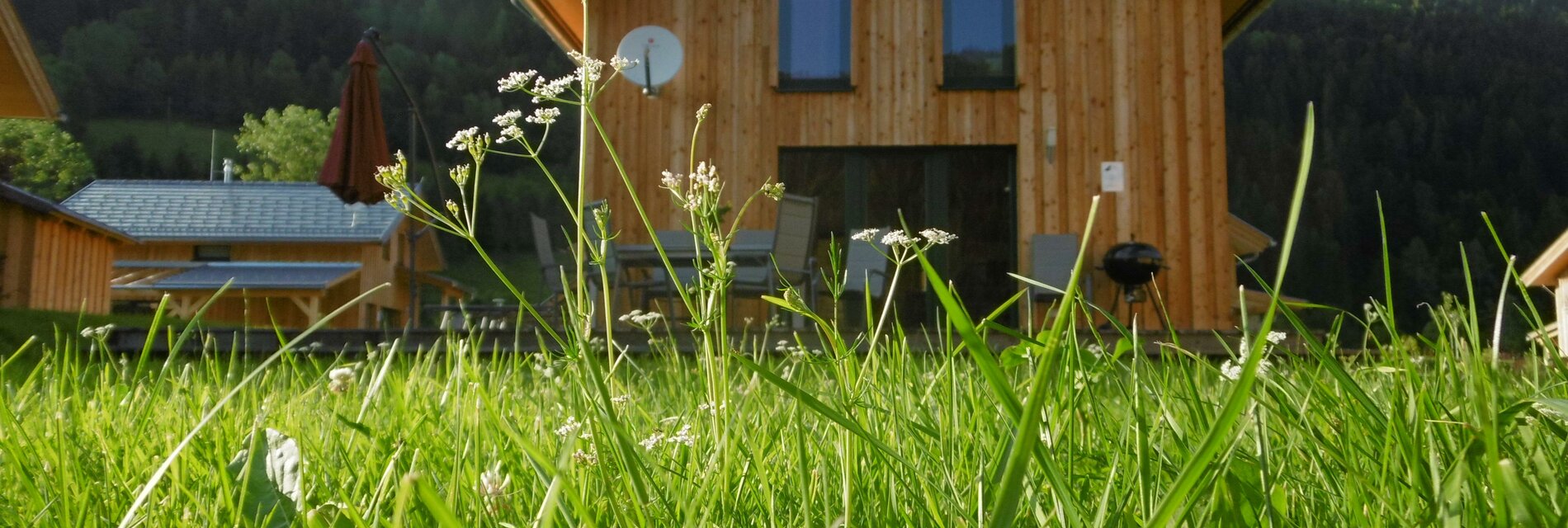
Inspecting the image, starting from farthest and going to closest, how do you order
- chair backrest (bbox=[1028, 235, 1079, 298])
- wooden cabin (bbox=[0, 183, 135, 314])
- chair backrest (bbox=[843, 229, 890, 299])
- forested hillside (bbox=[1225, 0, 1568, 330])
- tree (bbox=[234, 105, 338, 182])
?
tree (bbox=[234, 105, 338, 182]) < forested hillside (bbox=[1225, 0, 1568, 330]) < wooden cabin (bbox=[0, 183, 135, 314]) < chair backrest (bbox=[1028, 235, 1079, 298]) < chair backrest (bbox=[843, 229, 890, 299])

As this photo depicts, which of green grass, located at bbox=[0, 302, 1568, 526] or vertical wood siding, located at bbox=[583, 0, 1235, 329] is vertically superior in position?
vertical wood siding, located at bbox=[583, 0, 1235, 329]

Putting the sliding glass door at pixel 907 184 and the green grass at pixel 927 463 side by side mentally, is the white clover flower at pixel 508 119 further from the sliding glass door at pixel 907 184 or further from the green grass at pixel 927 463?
the sliding glass door at pixel 907 184

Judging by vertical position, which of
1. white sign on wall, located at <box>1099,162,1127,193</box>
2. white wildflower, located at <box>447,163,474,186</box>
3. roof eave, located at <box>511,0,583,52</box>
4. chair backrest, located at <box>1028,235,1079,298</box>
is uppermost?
roof eave, located at <box>511,0,583,52</box>

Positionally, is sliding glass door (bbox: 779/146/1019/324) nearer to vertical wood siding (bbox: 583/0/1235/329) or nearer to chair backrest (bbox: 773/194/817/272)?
vertical wood siding (bbox: 583/0/1235/329)

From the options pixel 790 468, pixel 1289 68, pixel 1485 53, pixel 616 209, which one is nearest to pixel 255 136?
pixel 1289 68

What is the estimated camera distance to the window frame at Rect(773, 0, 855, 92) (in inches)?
432

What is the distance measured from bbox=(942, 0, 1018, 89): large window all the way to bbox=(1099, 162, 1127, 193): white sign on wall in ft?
3.97

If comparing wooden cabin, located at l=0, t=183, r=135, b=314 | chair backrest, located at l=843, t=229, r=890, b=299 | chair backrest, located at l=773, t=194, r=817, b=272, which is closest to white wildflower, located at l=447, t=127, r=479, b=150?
chair backrest, located at l=773, t=194, r=817, b=272

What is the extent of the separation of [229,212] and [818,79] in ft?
101

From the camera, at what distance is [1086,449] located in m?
1.05

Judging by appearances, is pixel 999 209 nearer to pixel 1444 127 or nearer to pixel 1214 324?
pixel 1214 324

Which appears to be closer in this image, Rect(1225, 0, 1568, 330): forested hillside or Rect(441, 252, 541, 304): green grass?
Rect(1225, 0, 1568, 330): forested hillside

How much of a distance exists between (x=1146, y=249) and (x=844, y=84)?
126 inches

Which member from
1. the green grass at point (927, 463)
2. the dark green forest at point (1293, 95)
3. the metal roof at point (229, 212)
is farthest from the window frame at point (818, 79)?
the dark green forest at point (1293, 95)
